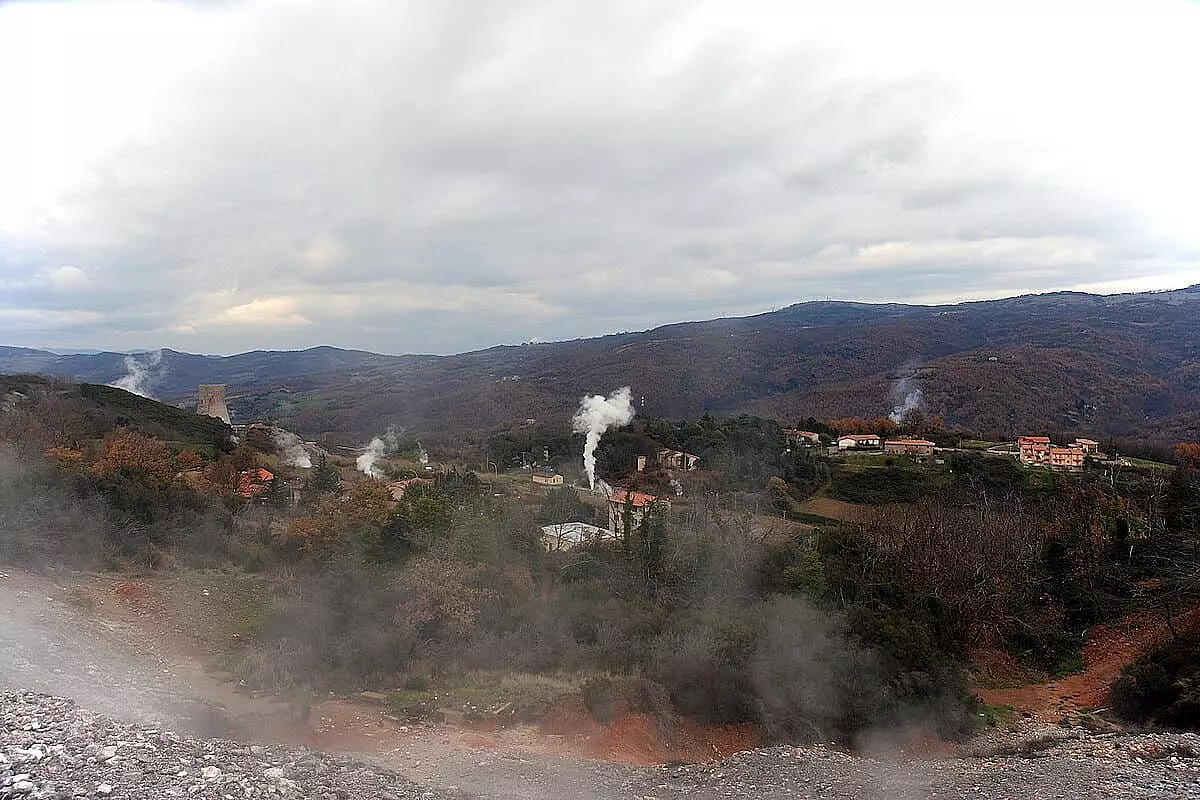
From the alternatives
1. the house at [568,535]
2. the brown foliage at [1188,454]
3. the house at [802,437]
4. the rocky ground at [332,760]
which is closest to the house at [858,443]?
the house at [802,437]

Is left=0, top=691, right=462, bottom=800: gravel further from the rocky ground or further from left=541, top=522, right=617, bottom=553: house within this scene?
left=541, top=522, right=617, bottom=553: house

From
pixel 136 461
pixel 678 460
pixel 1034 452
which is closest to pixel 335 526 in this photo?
pixel 136 461

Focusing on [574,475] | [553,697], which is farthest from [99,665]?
[574,475]

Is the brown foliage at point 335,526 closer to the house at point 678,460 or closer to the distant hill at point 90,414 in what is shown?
the distant hill at point 90,414

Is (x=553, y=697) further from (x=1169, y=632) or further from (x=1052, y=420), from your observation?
(x=1052, y=420)

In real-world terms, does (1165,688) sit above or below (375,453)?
below

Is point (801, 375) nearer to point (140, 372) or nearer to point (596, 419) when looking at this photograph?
point (596, 419)
